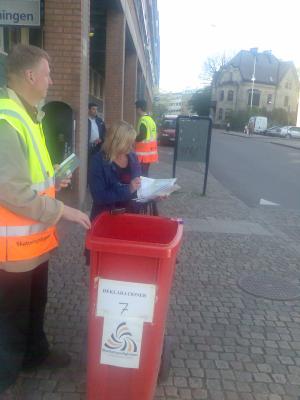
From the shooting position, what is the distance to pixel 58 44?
22.6 feet

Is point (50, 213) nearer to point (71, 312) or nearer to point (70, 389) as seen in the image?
point (70, 389)

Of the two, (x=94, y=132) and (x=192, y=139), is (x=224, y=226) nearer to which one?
(x=192, y=139)

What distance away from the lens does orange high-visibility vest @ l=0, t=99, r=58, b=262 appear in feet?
7.66

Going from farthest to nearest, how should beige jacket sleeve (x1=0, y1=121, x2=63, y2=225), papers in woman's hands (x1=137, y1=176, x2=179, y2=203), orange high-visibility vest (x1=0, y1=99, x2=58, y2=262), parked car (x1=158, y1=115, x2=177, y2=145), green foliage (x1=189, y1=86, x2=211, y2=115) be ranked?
green foliage (x1=189, y1=86, x2=211, y2=115) < parked car (x1=158, y1=115, x2=177, y2=145) < papers in woman's hands (x1=137, y1=176, x2=179, y2=203) < orange high-visibility vest (x1=0, y1=99, x2=58, y2=262) < beige jacket sleeve (x1=0, y1=121, x2=63, y2=225)

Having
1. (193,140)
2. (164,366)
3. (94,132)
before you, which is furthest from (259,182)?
(164,366)

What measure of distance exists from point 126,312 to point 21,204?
2.53ft

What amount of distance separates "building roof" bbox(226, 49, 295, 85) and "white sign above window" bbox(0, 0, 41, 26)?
275ft

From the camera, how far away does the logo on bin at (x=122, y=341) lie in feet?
8.07

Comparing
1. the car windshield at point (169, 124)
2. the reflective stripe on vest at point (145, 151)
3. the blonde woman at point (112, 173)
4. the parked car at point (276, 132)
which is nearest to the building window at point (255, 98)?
the parked car at point (276, 132)

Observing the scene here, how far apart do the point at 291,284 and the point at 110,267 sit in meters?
3.07

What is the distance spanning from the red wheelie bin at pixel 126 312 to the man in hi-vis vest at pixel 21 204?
0.30m

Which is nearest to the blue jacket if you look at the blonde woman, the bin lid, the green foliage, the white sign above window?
the blonde woman

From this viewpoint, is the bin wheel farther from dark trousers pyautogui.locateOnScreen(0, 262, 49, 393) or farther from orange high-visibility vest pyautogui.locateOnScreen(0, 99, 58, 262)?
orange high-visibility vest pyautogui.locateOnScreen(0, 99, 58, 262)

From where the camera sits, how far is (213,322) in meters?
3.94
